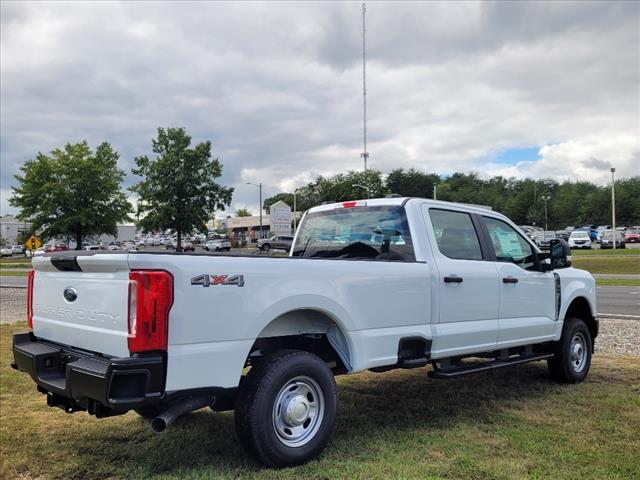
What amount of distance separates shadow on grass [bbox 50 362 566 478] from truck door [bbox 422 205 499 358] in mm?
656

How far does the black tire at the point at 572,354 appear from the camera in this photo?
257 inches

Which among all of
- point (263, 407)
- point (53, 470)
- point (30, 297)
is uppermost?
point (30, 297)

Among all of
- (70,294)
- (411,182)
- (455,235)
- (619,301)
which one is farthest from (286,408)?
(411,182)

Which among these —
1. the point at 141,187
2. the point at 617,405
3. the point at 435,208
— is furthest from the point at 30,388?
the point at 141,187

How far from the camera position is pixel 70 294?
4051mm

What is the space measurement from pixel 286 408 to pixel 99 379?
128 centimetres

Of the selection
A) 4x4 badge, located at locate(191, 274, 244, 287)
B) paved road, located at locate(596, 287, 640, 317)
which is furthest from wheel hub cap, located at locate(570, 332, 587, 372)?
paved road, located at locate(596, 287, 640, 317)

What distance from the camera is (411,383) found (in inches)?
262

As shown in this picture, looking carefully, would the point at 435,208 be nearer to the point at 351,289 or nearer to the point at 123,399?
the point at 351,289

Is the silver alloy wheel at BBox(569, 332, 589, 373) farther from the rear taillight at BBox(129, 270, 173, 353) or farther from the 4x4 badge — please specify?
the rear taillight at BBox(129, 270, 173, 353)

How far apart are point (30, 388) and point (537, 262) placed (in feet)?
18.6

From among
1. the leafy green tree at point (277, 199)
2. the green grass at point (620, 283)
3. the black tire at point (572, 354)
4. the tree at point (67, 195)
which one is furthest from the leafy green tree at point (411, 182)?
the black tire at point (572, 354)

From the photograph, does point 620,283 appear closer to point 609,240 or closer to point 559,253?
point 559,253

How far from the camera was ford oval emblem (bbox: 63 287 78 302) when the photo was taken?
401 centimetres
